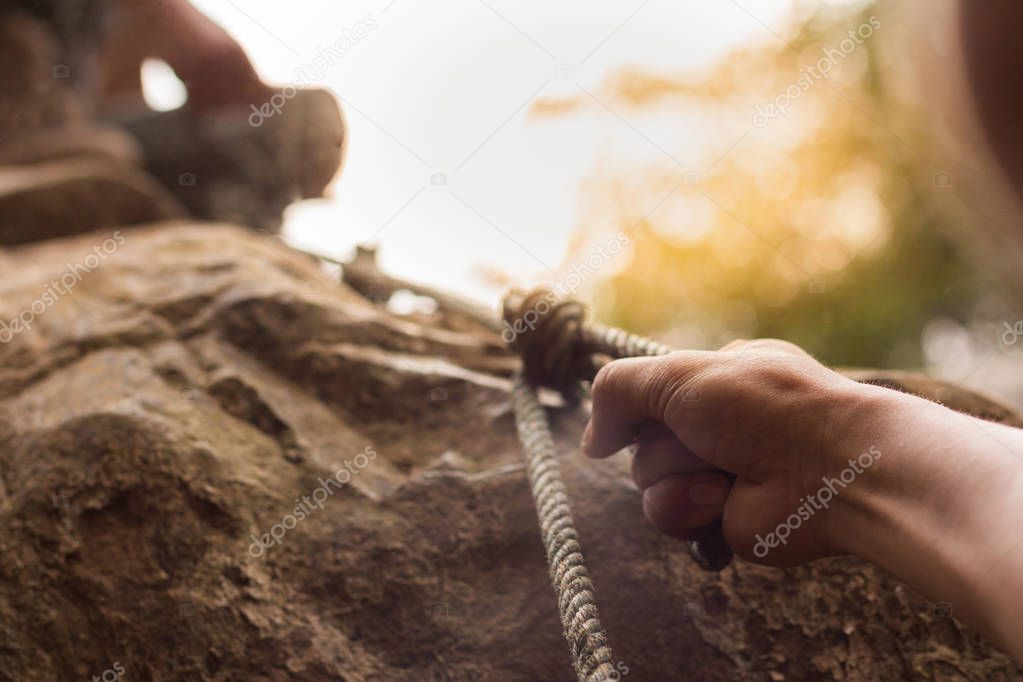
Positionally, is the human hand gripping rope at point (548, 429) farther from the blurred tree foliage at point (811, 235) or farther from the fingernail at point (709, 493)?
the blurred tree foliage at point (811, 235)

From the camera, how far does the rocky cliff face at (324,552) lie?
832 millimetres

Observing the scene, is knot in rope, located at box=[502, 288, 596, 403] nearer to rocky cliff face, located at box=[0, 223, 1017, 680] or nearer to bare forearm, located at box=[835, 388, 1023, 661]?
rocky cliff face, located at box=[0, 223, 1017, 680]

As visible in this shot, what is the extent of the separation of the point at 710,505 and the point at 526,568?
29 cm

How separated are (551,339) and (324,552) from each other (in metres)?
0.47

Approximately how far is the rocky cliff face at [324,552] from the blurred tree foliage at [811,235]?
8.60 ft

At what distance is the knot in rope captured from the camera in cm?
109

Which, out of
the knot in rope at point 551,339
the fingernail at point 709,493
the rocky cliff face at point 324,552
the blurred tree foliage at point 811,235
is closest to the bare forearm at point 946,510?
the fingernail at point 709,493

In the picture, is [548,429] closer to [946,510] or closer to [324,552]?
[324,552]

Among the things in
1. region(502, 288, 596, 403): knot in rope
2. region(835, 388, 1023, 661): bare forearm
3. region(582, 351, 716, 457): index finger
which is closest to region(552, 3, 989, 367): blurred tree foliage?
region(502, 288, 596, 403): knot in rope

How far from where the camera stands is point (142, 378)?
1100 millimetres

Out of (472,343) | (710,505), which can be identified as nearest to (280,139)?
(472,343)

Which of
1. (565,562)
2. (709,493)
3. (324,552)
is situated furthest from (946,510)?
(324,552)

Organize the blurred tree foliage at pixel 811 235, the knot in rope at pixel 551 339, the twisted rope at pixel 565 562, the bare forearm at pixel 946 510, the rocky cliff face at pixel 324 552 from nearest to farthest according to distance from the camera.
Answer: the bare forearm at pixel 946 510, the twisted rope at pixel 565 562, the rocky cliff face at pixel 324 552, the knot in rope at pixel 551 339, the blurred tree foliage at pixel 811 235

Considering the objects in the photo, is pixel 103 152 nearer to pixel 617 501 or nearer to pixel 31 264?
pixel 31 264
